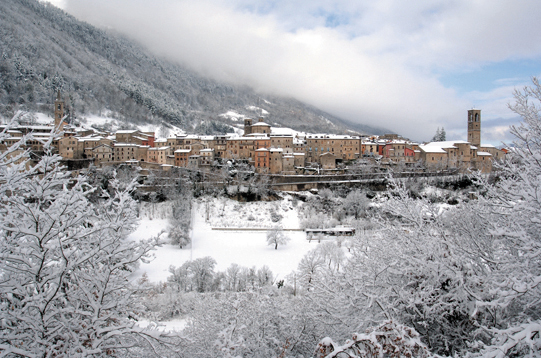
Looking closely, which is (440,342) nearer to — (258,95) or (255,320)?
(255,320)

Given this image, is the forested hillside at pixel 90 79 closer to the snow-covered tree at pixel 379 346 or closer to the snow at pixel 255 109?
the snow at pixel 255 109

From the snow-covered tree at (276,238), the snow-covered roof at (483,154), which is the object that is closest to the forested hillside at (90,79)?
the snow-covered tree at (276,238)

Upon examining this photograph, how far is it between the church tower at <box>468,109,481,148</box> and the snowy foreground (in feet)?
126

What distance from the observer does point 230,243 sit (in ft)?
106

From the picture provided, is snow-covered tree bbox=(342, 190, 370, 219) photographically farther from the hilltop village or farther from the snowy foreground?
the hilltop village

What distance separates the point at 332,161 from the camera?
168 ft

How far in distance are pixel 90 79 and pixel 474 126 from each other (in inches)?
3802

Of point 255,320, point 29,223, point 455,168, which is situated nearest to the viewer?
point 29,223

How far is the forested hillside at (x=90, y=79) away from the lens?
3091 inches

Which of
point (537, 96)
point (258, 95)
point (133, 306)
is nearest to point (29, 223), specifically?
point (133, 306)

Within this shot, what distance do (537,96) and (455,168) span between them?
51.4 m

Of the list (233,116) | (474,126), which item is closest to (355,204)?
(474,126)

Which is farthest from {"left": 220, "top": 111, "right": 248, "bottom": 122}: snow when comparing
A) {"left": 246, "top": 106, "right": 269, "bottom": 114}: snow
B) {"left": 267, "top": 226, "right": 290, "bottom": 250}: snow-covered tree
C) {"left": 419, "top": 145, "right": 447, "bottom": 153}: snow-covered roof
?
{"left": 267, "top": 226, "right": 290, "bottom": 250}: snow-covered tree

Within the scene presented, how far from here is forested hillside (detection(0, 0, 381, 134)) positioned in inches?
3091
